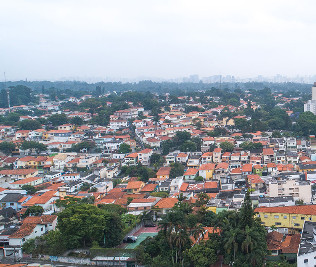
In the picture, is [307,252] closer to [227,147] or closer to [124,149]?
[227,147]

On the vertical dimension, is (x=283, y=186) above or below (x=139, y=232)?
above

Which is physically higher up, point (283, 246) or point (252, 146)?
point (252, 146)

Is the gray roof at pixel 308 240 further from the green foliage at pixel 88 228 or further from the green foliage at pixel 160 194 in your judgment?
the green foliage at pixel 160 194

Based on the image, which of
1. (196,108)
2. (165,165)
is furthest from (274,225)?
(196,108)

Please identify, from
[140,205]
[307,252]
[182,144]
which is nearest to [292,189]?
[307,252]

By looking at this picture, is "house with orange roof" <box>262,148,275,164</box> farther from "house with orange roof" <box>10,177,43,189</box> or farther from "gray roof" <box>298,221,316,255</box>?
"house with orange roof" <box>10,177,43,189</box>

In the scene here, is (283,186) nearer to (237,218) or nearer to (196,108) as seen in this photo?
(237,218)
